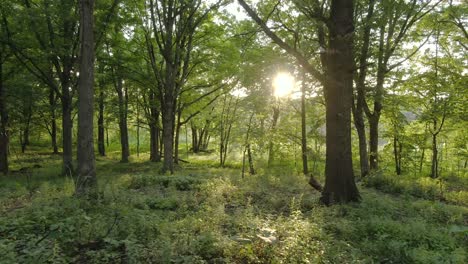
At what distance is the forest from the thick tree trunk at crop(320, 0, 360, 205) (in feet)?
0.11

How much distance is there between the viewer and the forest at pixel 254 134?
4.06 metres

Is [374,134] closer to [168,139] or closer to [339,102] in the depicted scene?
[339,102]

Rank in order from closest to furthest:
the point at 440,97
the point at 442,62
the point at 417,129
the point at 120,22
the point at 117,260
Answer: the point at 117,260 → the point at 120,22 → the point at 440,97 → the point at 442,62 → the point at 417,129

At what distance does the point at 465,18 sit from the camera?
14.8 meters

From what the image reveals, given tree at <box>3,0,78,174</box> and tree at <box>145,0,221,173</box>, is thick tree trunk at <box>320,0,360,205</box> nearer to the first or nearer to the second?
tree at <box>145,0,221,173</box>

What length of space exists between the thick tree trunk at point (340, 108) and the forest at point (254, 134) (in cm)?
3

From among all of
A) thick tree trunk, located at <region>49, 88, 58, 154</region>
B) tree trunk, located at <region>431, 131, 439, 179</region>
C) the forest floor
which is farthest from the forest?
thick tree trunk, located at <region>49, 88, 58, 154</region>

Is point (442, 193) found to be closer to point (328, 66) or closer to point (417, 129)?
point (328, 66)

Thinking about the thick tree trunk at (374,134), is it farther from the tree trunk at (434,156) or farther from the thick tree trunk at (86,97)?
the thick tree trunk at (86,97)

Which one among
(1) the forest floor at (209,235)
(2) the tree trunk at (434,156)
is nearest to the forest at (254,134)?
(1) the forest floor at (209,235)

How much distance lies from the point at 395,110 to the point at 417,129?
10.5 meters

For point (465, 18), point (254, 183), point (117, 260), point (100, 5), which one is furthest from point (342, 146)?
point (465, 18)

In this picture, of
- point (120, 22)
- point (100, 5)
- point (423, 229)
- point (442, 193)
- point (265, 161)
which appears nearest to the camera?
point (423, 229)

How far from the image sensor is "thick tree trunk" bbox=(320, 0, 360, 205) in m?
7.20
